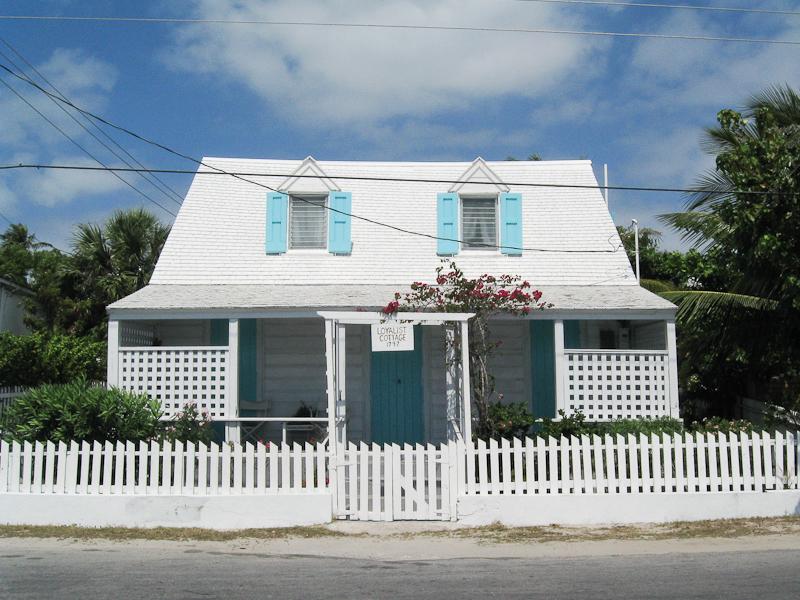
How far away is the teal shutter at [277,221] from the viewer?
14969 millimetres

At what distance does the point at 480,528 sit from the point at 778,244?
5730 millimetres

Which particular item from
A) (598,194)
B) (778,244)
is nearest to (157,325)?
(598,194)

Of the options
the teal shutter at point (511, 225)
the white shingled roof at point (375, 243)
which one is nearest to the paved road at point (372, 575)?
the white shingled roof at point (375, 243)

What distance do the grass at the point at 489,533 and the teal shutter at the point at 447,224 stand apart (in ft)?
22.8

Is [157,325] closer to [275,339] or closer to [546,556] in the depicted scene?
[275,339]

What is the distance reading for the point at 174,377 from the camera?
12.8m

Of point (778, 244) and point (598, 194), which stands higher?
point (598, 194)

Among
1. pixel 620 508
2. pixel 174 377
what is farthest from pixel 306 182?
pixel 620 508

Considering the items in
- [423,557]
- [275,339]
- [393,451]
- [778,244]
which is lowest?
[423,557]

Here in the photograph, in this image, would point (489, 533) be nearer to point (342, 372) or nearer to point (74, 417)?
point (342, 372)

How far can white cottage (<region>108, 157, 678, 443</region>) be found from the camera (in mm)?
12789

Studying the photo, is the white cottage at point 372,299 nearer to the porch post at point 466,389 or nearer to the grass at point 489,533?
the porch post at point 466,389

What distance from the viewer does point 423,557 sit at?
26.2 feet

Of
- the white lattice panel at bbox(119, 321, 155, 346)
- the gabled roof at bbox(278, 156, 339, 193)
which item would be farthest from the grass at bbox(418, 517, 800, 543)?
the gabled roof at bbox(278, 156, 339, 193)
